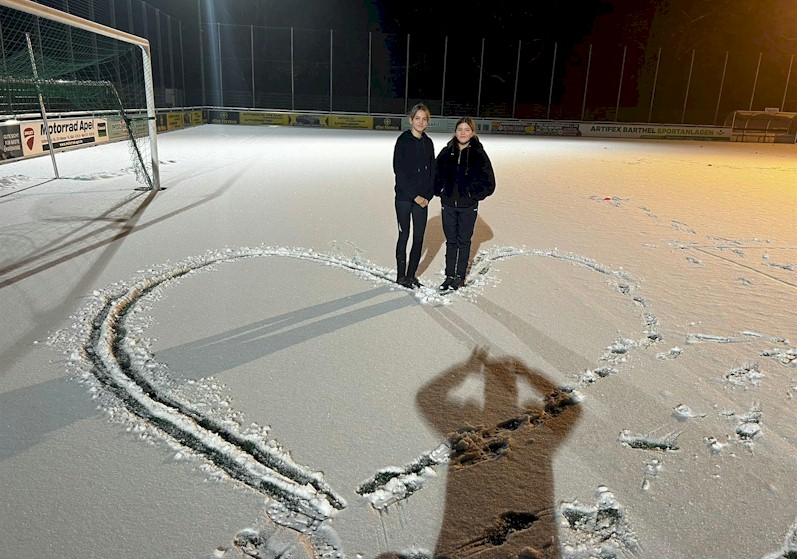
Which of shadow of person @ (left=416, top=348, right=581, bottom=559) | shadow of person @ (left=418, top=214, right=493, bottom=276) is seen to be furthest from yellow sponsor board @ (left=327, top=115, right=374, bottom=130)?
shadow of person @ (left=416, top=348, right=581, bottom=559)

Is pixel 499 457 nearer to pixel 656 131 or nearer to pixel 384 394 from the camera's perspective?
pixel 384 394

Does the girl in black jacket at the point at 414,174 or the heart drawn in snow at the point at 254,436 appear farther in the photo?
the girl in black jacket at the point at 414,174

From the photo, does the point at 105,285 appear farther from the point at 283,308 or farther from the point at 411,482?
the point at 411,482

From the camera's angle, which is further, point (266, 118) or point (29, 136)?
point (266, 118)

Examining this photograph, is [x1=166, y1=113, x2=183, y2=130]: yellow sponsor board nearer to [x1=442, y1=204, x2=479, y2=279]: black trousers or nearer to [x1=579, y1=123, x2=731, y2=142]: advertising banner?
[x1=579, y1=123, x2=731, y2=142]: advertising banner

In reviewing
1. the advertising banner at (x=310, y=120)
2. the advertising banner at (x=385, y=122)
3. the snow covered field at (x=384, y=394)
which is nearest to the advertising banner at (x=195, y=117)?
the advertising banner at (x=310, y=120)

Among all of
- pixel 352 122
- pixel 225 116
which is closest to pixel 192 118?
pixel 225 116

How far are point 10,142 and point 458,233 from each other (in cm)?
968

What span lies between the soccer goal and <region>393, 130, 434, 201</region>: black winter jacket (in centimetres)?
490

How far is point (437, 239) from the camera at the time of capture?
6.47 meters

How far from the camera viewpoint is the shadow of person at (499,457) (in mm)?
2088

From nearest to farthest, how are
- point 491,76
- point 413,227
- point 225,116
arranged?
point 413,227 < point 225,116 < point 491,76

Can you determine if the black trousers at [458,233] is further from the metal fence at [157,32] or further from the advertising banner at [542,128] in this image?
the advertising banner at [542,128]

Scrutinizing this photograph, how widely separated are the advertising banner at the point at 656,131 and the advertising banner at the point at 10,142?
23.4 meters
